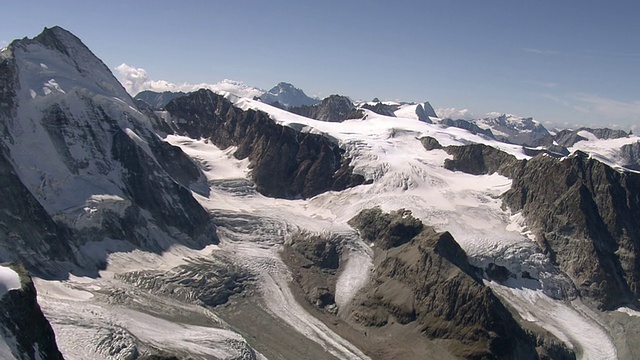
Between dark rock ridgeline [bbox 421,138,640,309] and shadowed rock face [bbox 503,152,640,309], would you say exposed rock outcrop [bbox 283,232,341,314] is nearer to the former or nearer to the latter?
dark rock ridgeline [bbox 421,138,640,309]

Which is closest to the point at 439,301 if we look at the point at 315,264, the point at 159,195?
the point at 315,264

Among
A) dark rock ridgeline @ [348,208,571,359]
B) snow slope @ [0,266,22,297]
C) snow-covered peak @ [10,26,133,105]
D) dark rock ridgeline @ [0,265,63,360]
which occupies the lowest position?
dark rock ridgeline @ [348,208,571,359]

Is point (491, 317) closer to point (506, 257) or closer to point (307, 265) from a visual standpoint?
point (506, 257)

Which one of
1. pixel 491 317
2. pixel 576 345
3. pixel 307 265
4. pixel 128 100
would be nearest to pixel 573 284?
pixel 576 345

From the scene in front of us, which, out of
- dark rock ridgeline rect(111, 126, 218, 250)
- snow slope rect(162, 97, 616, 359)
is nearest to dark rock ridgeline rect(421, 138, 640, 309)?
snow slope rect(162, 97, 616, 359)

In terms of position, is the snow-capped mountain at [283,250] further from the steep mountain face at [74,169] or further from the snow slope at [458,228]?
the snow slope at [458,228]

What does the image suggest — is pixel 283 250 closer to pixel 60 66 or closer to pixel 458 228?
pixel 458 228
